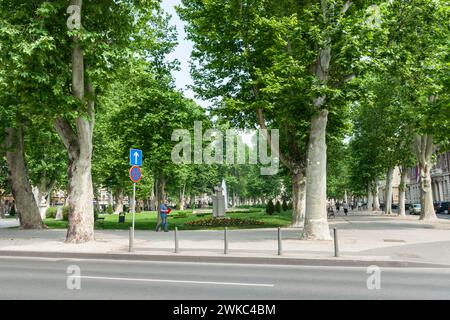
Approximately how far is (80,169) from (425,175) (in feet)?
80.8

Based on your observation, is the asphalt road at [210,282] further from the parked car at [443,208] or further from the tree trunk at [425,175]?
the parked car at [443,208]

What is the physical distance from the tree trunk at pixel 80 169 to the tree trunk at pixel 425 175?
78.4 feet

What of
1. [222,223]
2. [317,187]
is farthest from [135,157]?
[222,223]

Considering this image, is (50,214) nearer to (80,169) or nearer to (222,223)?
(222,223)

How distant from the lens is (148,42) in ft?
66.2

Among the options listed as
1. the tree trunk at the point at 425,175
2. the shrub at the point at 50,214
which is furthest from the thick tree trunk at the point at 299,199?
the shrub at the point at 50,214

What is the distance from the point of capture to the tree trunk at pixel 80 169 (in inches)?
680

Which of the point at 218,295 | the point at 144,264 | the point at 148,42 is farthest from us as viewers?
the point at 148,42

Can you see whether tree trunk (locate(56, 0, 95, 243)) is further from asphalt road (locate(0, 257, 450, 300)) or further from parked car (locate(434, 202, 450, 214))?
parked car (locate(434, 202, 450, 214))

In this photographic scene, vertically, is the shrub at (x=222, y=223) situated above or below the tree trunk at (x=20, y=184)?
below

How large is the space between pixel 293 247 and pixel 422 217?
2069 cm
